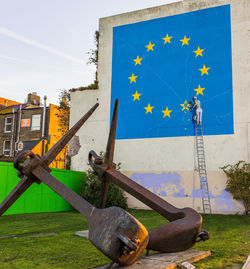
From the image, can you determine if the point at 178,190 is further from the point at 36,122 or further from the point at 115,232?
the point at 36,122

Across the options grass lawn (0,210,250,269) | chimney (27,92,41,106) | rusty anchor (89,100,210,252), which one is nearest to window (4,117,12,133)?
chimney (27,92,41,106)

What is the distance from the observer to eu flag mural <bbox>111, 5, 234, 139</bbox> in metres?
12.5

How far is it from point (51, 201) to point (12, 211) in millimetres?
2027

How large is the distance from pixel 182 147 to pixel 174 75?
10.1ft

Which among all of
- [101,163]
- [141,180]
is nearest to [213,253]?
[101,163]

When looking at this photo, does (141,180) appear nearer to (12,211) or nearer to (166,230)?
(12,211)

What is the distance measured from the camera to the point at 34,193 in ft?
39.0

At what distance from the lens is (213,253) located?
4.57 m

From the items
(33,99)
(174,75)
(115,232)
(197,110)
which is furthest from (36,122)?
(115,232)

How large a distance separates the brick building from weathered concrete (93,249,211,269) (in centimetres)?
2366

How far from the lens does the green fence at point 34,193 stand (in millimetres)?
10767

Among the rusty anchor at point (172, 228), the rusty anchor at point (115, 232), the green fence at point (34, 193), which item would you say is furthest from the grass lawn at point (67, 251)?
the green fence at point (34, 193)

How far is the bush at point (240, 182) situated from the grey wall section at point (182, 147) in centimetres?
24

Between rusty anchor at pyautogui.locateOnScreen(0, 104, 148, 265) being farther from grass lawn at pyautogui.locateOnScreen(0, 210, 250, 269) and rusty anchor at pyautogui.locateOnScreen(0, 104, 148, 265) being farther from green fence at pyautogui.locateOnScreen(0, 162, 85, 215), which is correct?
green fence at pyautogui.locateOnScreen(0, 162, 85, 215)
